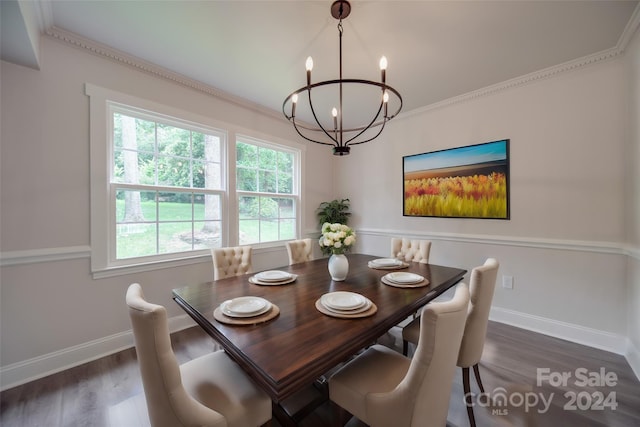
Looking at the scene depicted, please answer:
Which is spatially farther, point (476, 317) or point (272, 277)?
point (272, 277)

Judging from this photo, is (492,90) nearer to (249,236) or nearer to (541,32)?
(541,32)

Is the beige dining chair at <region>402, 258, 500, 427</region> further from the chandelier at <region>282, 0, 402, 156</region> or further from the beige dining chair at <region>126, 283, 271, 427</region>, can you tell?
the beige dining chair at <region>126, 283, 271, 427</region>

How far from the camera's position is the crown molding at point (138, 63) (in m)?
2.02

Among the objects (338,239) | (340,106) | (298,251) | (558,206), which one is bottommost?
(298,251)

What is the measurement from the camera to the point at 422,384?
3.13 feet

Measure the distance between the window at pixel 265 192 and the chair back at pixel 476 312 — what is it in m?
2.64

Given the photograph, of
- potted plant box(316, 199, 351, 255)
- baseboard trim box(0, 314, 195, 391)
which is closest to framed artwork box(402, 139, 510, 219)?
potted plant box(316, 199, 351, 255)

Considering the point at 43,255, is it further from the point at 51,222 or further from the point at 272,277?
the point at 272,277

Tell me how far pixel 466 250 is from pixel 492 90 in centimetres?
192

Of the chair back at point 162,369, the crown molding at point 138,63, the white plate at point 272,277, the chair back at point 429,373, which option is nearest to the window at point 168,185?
the crown molding at point 138,63

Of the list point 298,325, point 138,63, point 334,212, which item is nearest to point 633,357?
point 298,325

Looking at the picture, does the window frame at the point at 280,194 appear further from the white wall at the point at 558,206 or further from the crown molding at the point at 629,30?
the crown molding at the point at 629,30

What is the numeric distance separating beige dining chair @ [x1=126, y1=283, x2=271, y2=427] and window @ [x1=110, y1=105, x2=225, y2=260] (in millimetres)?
1734

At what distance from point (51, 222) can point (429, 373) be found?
2.83 metres
